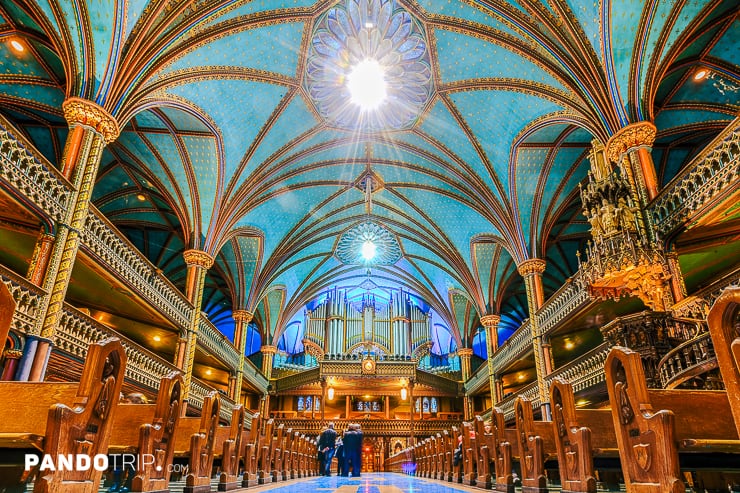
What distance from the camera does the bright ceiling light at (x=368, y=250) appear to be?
23.9 meters

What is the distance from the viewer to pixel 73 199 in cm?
930

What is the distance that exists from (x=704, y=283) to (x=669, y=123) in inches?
189

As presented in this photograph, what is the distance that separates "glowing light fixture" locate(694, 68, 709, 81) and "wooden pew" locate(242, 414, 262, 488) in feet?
43.1

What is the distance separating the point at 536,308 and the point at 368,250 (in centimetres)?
1025

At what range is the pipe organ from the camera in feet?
90.9

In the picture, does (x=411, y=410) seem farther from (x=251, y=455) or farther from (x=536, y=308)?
(x=251, y=455)

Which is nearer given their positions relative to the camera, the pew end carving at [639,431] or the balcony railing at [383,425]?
the pew end carving at [639,431]

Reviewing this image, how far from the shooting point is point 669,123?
13719 millimetres

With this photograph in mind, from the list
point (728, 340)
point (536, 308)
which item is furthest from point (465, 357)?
point (728, 340)

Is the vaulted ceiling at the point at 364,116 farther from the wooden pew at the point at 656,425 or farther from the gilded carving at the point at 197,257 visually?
the wooden pew at the point at 656,425

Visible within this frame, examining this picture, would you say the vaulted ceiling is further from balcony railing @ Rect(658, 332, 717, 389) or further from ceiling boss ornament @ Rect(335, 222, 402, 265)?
balcony railing @ Rect(658, 332, 717, 389)

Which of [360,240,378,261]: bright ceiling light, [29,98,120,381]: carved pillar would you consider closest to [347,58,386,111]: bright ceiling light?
[29,98,120,381]: carved pillar

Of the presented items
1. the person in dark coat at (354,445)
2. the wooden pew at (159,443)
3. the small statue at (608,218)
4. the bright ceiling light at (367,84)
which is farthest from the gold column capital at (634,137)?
the wooden pew at (159,443)

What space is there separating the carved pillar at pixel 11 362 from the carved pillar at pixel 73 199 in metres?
0.31
